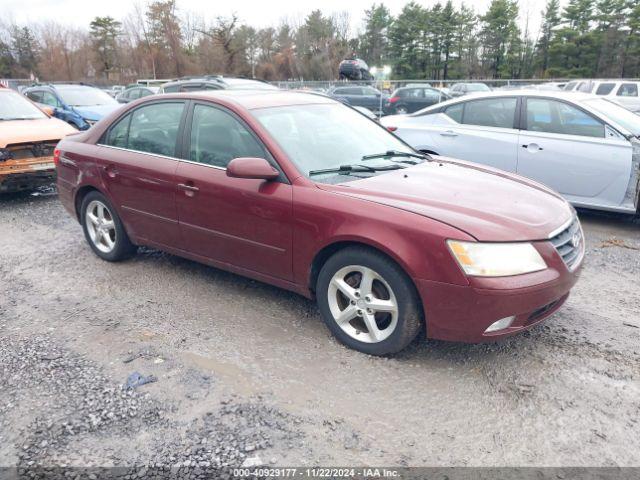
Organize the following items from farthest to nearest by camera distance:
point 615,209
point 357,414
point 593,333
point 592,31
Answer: point 592,31 → point 615,209 → point 593,333 → point 357,414

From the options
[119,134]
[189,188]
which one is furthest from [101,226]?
[189,188]

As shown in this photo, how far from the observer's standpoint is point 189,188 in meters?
4.07

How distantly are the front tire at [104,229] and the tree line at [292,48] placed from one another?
53087 millimetres

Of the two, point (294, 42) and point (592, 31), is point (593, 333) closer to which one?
point (592, 31)

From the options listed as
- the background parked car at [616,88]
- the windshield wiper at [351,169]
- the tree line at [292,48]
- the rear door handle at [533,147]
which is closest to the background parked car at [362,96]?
the background parked car at [616,88]

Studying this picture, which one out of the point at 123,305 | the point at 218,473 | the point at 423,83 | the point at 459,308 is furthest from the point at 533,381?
the point at 423,83

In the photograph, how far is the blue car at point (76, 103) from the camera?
42.7ft

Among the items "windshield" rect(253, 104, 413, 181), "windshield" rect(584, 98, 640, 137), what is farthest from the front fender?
"windshield" rect(584, 98, 640, 137)

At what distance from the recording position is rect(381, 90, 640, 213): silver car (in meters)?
5.84

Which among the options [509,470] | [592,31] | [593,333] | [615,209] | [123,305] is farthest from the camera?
[592,31]

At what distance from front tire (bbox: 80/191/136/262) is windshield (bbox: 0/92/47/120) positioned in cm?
439

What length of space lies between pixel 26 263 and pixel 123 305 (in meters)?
1.76

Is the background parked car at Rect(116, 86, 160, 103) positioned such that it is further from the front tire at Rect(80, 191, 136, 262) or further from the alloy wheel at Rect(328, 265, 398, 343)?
the alloy wheel at Rect(328, 265, 398, 343)

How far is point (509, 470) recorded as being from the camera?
2371 millimetres
